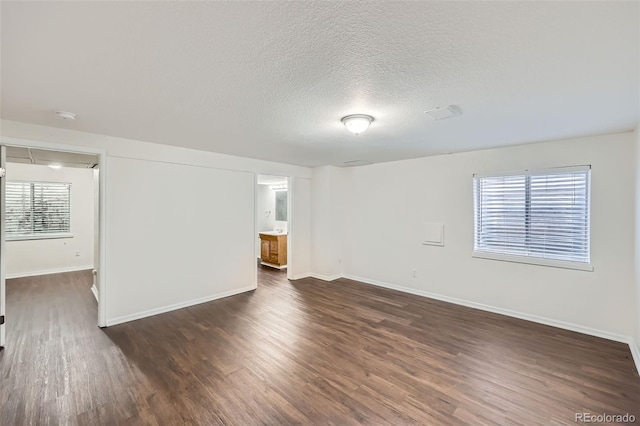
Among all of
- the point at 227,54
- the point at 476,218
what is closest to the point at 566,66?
the point at 227,54

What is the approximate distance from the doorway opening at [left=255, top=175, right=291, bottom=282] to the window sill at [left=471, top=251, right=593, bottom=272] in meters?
4.12

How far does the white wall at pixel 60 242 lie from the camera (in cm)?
607

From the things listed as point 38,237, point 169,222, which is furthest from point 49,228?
point 169,222

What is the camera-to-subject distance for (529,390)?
235 cm

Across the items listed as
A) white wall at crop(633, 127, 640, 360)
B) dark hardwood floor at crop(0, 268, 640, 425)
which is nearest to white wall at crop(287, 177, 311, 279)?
dark hardwood floor at crop(0, 268, 640, 425)

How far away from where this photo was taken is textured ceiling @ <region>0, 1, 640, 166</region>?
4.27ft

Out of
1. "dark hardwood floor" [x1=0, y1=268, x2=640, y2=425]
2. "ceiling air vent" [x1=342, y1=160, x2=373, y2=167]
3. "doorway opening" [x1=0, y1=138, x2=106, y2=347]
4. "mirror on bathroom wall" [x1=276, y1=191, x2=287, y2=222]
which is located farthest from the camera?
"mirror on bathroom wall" [x1=276, y1=191, x2=287, y2=222]

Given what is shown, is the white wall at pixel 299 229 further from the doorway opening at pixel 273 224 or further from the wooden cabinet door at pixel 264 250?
the wooden cabinet door at pixel 264 250

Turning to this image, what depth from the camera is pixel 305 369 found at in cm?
265

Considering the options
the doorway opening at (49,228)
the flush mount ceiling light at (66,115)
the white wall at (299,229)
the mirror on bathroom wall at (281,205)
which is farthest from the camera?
the mirror on bathroom wall at (281,205)

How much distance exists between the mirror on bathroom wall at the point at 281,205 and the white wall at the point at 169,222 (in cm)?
293

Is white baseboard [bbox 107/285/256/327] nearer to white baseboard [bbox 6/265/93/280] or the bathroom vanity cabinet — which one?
the bathroom vanity cabinet

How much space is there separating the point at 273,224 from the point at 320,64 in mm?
7264

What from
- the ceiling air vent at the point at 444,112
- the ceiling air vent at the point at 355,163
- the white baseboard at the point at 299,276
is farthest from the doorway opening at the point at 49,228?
the ceiling air vent at the point at 444,112
